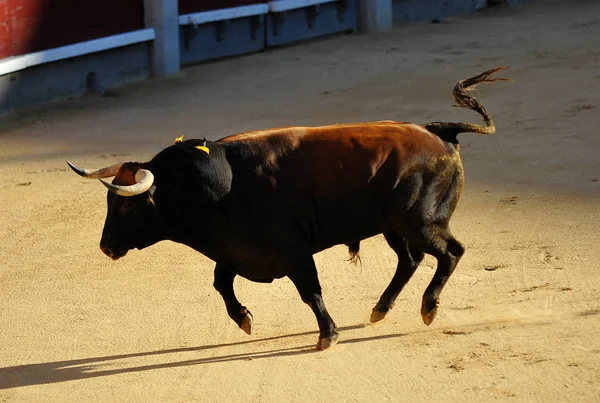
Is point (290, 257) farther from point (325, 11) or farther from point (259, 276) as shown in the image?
point (325, 11)

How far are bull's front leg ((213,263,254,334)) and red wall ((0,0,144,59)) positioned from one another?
17.3ft

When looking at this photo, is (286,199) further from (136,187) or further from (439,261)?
(439,261)

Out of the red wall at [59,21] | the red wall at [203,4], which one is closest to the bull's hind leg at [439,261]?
the red wall at [59,21]

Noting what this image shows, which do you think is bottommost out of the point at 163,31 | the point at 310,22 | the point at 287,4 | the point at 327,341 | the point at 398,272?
the point at 327,341

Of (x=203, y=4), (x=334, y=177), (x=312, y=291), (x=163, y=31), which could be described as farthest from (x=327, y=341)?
A: (x=203, y=4)

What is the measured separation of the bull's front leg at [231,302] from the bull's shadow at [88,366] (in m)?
0.09

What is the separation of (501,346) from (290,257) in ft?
2.80

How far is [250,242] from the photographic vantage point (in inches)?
172

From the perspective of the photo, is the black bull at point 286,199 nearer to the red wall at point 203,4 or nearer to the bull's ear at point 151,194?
the bull's ear at point 151,194

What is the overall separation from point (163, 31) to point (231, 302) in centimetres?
645

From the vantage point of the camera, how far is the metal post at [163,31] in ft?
34.8

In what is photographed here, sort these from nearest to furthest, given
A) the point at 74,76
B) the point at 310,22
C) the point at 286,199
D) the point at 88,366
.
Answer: the point at 286,199, the point at 88,366, the point at 74,76, the point at 310,22

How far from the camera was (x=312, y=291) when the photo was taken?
14.3ft

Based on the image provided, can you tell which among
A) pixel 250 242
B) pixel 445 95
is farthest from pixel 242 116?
pixel 250 242
